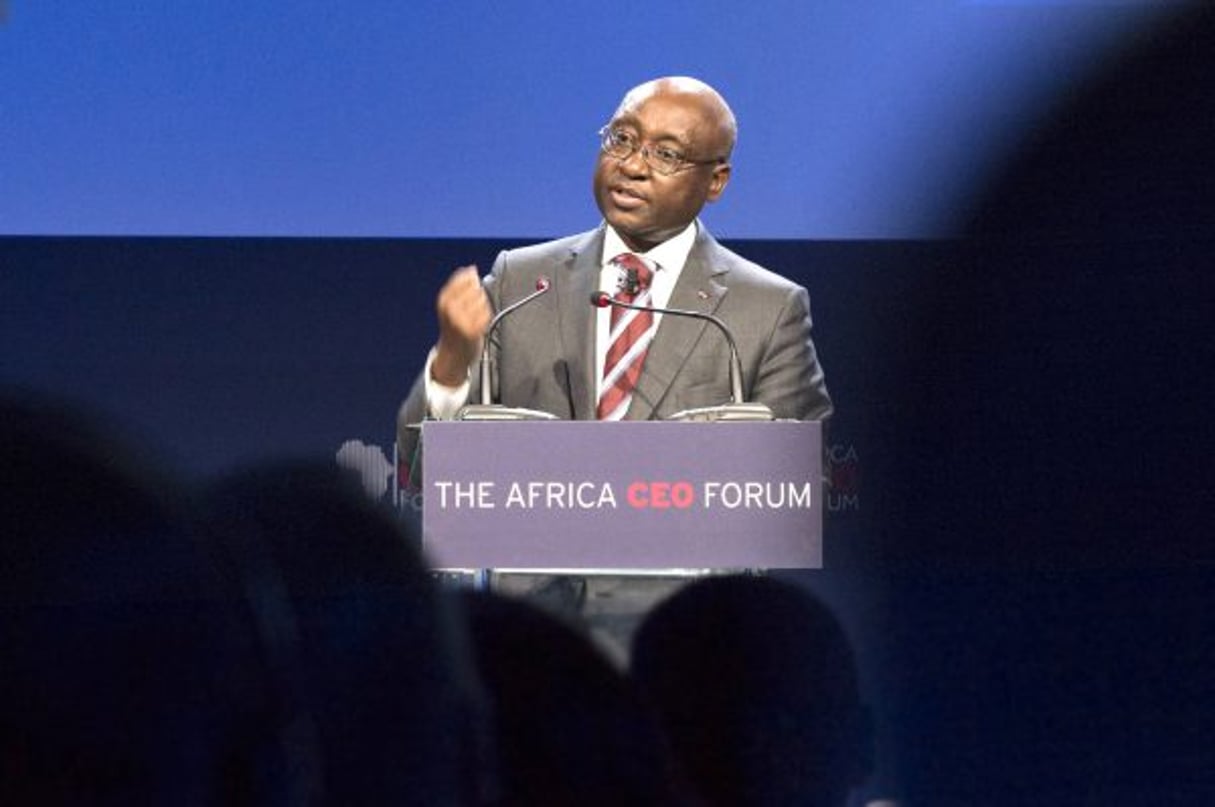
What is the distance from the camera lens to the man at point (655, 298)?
3.24 metres

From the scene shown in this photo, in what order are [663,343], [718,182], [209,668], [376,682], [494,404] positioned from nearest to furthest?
1. [209,668]
2. [376,682]
3. [494,404]
4. [663,343]
5. [718,182]

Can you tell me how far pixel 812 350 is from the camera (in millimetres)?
3359

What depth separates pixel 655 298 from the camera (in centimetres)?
326

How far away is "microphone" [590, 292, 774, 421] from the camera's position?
2.90 metres

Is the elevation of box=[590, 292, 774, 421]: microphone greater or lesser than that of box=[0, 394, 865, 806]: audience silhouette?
greater

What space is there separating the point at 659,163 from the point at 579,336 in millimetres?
324

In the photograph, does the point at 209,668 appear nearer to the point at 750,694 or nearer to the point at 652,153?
the point at 750,694

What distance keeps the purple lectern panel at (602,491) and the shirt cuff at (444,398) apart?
260 millimetres

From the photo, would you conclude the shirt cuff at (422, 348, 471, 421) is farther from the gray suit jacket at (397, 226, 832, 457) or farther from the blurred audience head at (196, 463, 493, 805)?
the blurred audience head at (196, 463, 493, 805)

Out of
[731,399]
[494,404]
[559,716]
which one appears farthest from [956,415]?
[559,716]

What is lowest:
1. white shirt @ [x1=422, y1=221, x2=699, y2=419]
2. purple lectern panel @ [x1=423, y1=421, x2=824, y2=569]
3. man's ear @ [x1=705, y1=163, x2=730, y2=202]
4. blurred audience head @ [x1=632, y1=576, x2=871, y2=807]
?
blurred audience head @ [x1=632, y1=576, x2=871, y2=807]

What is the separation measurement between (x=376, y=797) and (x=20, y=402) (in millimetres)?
553

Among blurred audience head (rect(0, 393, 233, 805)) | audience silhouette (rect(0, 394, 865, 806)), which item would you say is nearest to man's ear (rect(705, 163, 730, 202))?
audience silhouette (rect(0, 394, 865, 806))

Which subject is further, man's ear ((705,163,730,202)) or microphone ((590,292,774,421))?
man's ear ((705,163,730,202))
